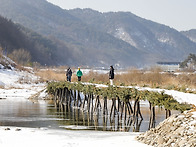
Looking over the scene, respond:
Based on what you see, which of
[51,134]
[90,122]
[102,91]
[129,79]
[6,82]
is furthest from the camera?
[6,82]

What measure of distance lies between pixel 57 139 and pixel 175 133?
486 cm

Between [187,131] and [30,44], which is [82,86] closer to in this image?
[187,131]

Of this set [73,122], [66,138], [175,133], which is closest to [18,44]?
[73,122]

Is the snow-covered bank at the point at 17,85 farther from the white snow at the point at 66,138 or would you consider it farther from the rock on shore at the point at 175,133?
the rock on shore at the point at 175,133

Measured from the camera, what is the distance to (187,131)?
599 inches

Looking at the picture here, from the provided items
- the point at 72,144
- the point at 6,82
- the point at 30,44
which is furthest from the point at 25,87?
the point at 30,44

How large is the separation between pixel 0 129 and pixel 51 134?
2832 millimetres

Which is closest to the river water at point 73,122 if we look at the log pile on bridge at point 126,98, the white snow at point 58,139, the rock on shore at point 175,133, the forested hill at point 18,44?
the log pile on bridge at point 126,98

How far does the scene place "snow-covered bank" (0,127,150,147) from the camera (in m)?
16.3

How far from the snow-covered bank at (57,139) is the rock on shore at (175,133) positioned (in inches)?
20.5

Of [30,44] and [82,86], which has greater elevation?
[30,44]

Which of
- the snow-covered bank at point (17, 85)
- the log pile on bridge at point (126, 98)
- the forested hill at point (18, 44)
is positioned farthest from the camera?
the forested hill at point (18, 44)

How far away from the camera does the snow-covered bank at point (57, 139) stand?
16327mm

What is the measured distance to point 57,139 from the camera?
57.5 ft
